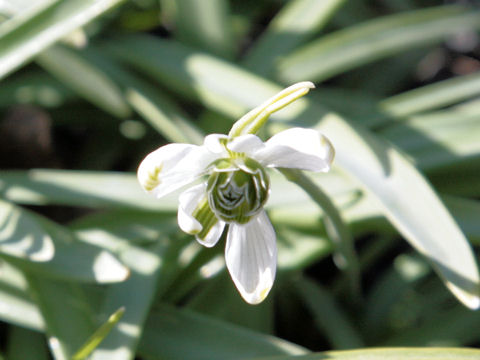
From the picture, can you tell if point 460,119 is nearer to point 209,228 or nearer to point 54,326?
point 209,228

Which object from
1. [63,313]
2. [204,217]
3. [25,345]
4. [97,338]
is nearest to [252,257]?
[204,217]

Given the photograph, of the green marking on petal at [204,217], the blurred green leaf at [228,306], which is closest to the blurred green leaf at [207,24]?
the blurred green leaf at [228,306]

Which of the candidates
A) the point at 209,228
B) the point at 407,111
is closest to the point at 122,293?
the point at 209,228

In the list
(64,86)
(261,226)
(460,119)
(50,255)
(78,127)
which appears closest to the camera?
(261,226)

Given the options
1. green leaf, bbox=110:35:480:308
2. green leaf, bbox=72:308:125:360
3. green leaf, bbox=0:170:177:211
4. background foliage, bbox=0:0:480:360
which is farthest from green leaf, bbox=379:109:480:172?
green leaf, bbox=72:308:125:360

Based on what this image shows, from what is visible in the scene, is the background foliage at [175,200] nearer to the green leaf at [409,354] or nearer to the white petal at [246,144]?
the green leaf at [409,354]

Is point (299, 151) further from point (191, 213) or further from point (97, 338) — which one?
point (97, 338)
